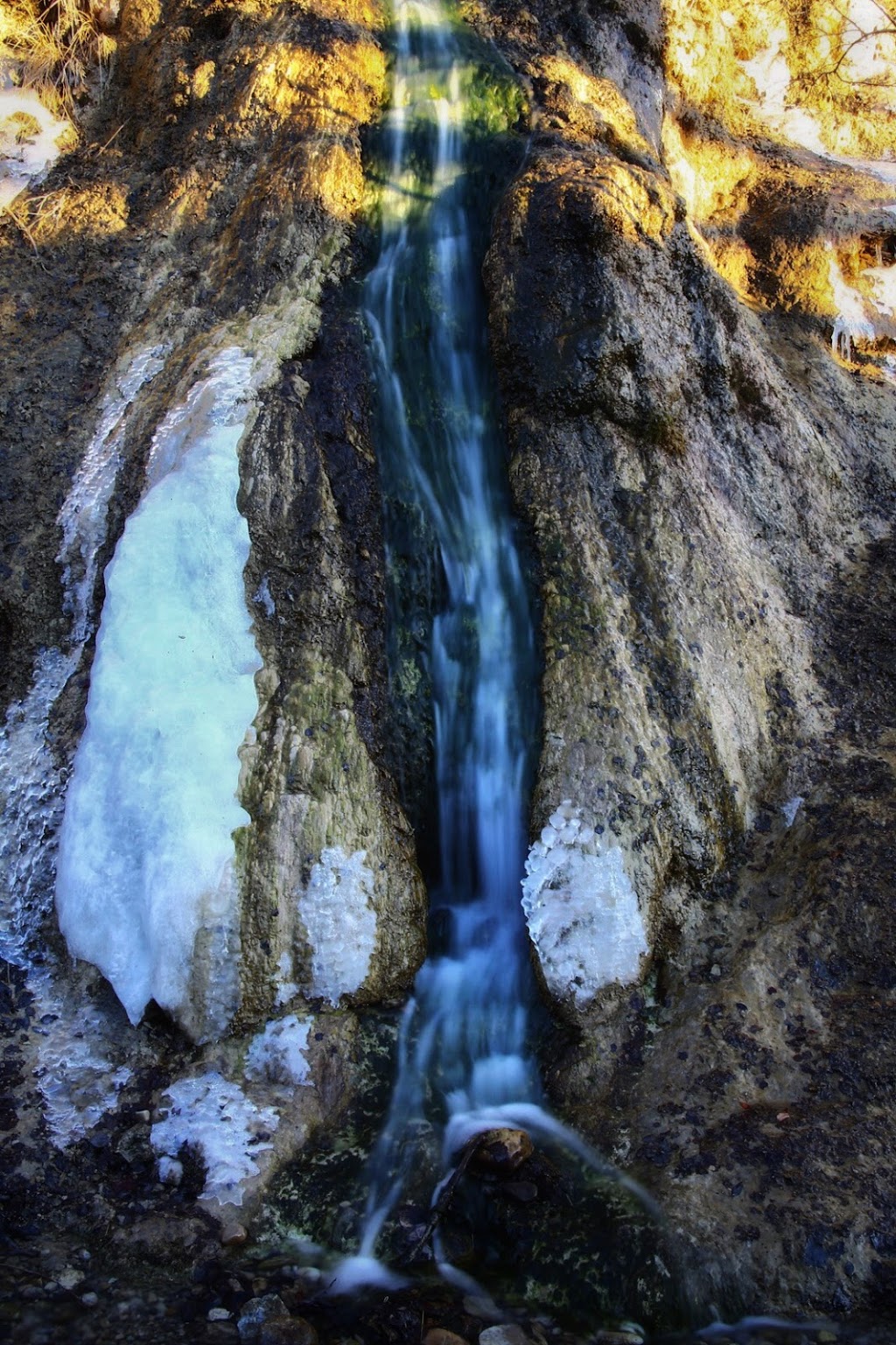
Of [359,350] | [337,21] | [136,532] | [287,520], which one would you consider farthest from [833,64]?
[136,532]

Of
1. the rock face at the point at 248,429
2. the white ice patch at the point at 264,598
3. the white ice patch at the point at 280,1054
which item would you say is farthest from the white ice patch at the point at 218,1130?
the white ice patch at the point at 264,598

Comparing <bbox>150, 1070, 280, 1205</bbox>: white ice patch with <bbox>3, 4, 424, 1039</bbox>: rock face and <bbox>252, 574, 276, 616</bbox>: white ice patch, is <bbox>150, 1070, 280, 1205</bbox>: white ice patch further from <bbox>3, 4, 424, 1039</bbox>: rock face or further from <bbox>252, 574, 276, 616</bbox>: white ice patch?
<bbox>252, 574, 276, 616</bbox>: white ice patch

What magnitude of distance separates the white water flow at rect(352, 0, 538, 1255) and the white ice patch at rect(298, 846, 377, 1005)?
0.44m

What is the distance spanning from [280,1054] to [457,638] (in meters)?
2.77

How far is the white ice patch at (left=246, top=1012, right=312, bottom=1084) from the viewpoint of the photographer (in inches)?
189

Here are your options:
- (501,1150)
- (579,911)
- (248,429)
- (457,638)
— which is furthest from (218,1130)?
(248,429)

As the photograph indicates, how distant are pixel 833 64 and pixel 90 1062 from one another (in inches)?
547

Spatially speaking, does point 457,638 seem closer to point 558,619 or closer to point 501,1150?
point 558,619

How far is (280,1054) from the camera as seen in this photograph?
15.9 ft

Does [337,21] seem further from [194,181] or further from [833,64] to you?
[833,64]

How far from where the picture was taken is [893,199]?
32.9ft

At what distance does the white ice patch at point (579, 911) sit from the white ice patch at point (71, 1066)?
232cm

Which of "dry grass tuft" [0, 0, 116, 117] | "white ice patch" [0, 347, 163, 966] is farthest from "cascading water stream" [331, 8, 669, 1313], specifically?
"dry grass tuft" [0, 0, 116, 117]

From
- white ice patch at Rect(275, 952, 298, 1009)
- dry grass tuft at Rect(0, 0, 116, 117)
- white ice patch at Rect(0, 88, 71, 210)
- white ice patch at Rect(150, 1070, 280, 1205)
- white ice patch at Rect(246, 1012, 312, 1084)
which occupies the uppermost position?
dry grass tuft at Rect(0, 0, 116, 117)
